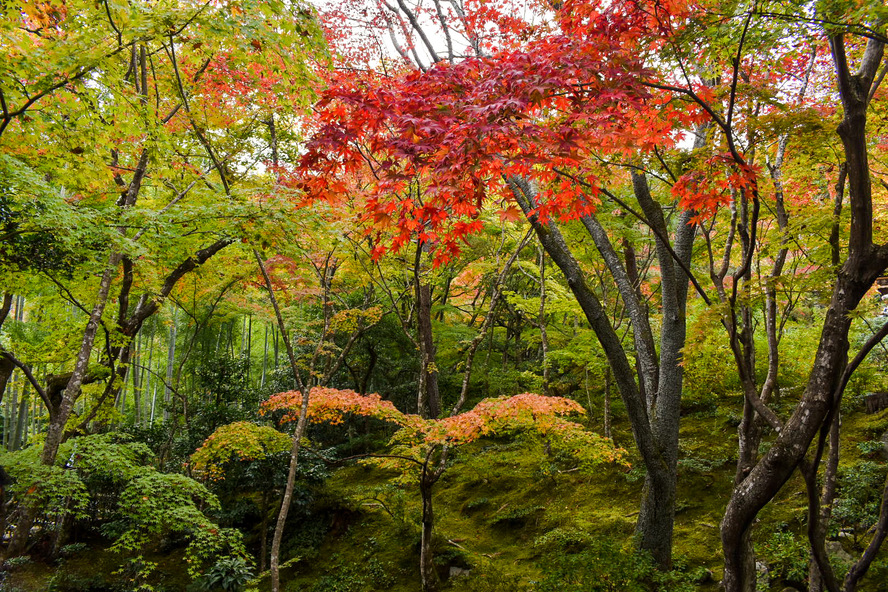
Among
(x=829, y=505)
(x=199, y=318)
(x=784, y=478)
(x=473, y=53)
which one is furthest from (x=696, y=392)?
(x=199, y=318)

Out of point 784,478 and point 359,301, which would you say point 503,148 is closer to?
point 784,478

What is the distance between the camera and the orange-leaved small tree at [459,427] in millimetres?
A: 4746

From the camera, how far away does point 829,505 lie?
11.8ft

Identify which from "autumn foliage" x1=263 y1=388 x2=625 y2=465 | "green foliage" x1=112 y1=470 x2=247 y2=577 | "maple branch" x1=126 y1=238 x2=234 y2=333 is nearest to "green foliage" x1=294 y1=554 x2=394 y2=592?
"green foliage" x1=112 y1=470 x2=247 y2=577

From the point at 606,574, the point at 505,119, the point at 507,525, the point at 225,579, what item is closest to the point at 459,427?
the point at 606,574

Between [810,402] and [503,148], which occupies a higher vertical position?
[503,148]

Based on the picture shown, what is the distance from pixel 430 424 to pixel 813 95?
16.3 feet

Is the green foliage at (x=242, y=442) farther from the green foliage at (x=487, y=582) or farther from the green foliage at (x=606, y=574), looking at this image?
the green foliage at (x=606, y=574)

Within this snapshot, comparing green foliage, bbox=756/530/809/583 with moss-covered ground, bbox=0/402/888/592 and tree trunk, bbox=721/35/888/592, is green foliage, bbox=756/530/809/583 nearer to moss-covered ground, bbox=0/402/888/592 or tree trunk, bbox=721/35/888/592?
moss-covered ground, bbox=0/402/888/592

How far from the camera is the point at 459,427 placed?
4.69 metres

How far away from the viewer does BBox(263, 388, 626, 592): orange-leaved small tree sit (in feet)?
15.6

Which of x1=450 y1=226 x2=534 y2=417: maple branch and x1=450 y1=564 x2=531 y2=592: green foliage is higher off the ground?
x1=450 y1=226 x2=534 y2=417: maple branch

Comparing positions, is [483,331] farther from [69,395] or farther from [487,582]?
[69,395]

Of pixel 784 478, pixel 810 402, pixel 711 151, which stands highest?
pixel 711 151
